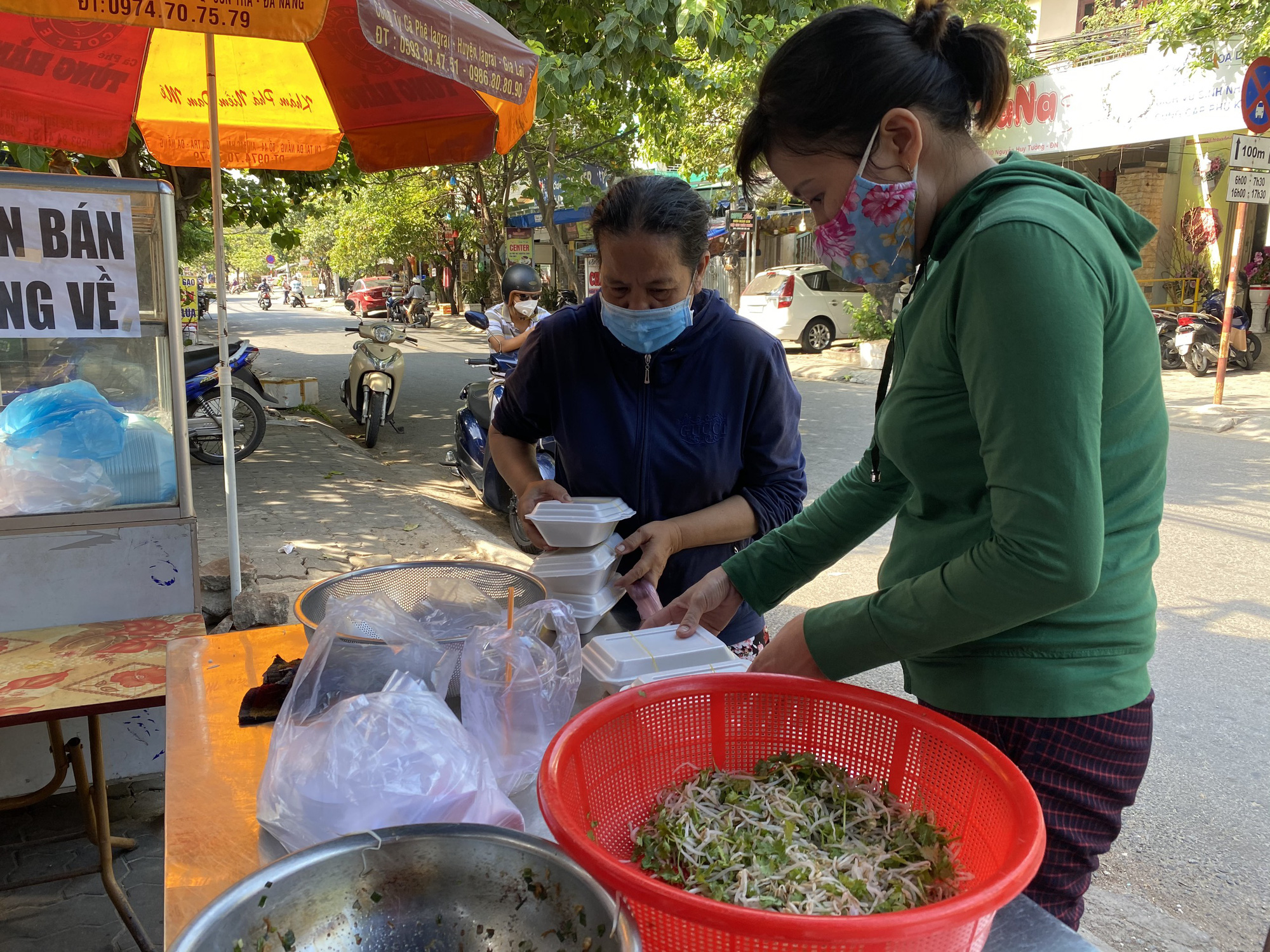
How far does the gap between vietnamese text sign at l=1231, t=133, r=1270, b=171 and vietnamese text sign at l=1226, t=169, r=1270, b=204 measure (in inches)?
6.8

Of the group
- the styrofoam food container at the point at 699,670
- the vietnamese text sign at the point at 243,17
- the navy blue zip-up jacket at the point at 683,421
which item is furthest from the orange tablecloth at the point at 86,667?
the vietnamese text sign at the point at 243,17

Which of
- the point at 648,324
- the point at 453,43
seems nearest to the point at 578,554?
the point at 648,324

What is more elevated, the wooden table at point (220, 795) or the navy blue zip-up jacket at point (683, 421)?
the navy blue zip-up jacket at point (683, 421)

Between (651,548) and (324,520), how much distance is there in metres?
4.26

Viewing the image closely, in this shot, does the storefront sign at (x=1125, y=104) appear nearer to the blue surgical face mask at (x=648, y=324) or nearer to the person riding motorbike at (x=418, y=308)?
the blue surgical face mask at (x=648, y=324)

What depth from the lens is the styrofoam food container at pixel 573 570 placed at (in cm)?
175

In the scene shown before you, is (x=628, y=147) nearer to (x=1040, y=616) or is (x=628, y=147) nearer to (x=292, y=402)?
(x=292, y=402)

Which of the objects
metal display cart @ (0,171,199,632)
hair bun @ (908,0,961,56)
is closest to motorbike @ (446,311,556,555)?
metal display cart @ (0,171,199,632)

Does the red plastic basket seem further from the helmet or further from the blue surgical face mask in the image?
the helmet

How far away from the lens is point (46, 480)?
2.47 m

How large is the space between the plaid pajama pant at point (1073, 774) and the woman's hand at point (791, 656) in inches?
9.4

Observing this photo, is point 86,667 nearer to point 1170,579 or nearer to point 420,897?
point 420,897

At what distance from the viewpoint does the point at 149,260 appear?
2.55 metres

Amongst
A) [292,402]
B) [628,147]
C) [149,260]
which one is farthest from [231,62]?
[628,147]
